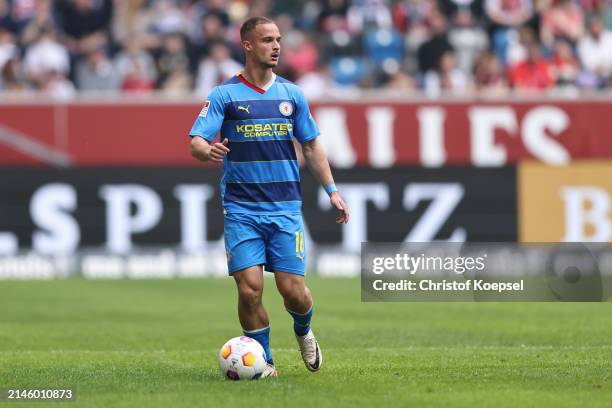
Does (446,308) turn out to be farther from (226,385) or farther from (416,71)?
(416,71)

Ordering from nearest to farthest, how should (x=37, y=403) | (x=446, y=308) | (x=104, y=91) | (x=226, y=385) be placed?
(x=37, y=403) < (x=226, y=385) < (x=446, y=308) < (x=104, y=91)

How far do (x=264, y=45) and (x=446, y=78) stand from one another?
45.2 ft

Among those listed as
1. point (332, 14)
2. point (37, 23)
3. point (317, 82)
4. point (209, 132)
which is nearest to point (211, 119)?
point (209, 132)

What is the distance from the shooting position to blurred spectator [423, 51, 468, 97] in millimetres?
23391

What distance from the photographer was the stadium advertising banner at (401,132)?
21859 mm

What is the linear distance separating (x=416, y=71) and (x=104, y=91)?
5489mm

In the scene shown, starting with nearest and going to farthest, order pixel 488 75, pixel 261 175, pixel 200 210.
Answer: pixel 261 175 < pixel 200 210 < pixel 488 75

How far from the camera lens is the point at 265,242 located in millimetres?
10117

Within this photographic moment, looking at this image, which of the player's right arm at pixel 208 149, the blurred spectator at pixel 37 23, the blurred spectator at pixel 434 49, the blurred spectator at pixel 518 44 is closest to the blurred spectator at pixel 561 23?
the blurred spectator at pixel 518 44

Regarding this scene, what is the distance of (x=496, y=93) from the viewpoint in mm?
21969

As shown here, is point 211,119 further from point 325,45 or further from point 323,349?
point 325,45

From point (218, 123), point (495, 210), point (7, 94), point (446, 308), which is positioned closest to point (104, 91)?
point (7, 94)

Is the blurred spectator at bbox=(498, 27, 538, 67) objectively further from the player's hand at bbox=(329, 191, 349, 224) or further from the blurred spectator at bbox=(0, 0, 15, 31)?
the player's hand at bbox=(329, 191, 349, 224)

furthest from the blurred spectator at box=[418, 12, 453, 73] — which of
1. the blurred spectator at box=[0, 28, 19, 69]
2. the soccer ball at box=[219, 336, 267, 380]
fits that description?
the soccer ball at box=[219, 336, 267, 380]
